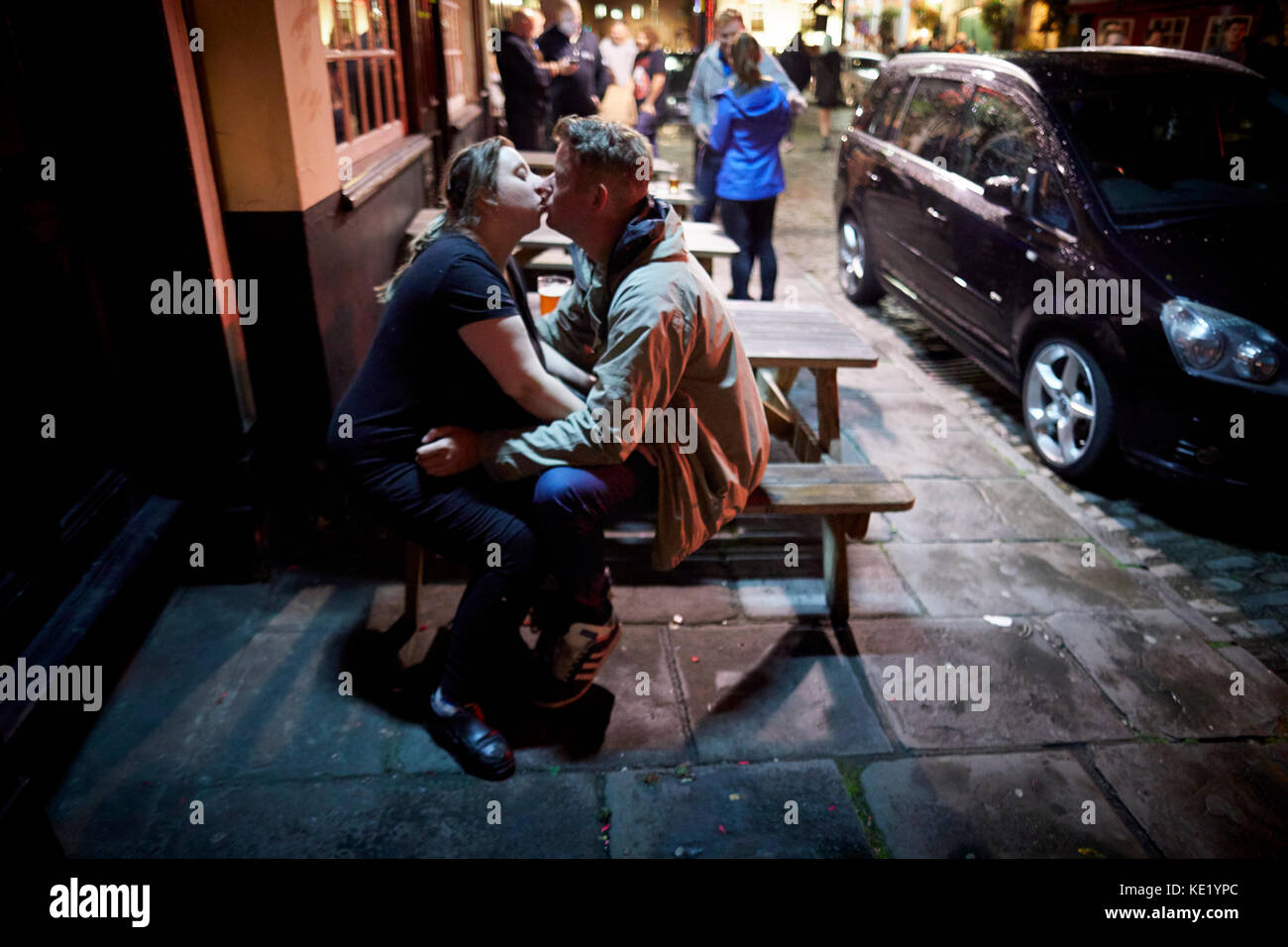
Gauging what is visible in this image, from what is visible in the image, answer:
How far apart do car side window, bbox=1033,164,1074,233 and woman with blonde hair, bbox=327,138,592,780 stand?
310 cm

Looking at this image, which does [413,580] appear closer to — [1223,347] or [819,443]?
[819,443]

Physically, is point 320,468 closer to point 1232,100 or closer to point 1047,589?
point 1047,589

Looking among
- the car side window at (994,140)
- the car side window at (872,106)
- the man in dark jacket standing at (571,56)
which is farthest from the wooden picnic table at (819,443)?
the man in dark jacket standing at (571,56)

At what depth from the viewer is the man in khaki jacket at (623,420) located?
2238 millimetres

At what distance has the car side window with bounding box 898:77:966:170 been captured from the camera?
5.46 m

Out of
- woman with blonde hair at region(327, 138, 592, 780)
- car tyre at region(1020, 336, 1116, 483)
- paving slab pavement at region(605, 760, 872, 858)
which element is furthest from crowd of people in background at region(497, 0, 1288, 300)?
paving slab pavement at region(605, 760, 872, 858)

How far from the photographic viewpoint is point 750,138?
5730 mm

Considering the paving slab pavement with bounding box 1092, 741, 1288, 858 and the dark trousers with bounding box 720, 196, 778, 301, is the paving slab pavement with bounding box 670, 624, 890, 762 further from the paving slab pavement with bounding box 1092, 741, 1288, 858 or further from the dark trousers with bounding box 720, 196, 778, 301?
the dark trousers with bounding box 720, 196, 778, 301

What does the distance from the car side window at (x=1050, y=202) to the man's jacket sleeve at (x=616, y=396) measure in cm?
298

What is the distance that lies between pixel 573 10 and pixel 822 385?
671 centimetres

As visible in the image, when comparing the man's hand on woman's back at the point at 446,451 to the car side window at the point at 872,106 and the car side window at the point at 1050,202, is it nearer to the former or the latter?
the car side window at the point at 1050,202

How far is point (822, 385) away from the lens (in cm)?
362
